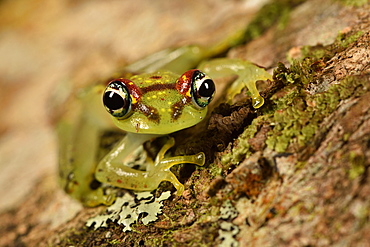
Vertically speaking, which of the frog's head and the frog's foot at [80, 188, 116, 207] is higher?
the frog's head

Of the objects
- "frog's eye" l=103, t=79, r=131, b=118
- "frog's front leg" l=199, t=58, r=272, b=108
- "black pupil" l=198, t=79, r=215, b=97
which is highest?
"frog's eye" l=103, t=79, r=131, b=118

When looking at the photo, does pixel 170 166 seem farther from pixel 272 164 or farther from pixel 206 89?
pixel 272 164

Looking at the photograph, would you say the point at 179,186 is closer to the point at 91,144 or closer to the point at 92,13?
the point at 91,144

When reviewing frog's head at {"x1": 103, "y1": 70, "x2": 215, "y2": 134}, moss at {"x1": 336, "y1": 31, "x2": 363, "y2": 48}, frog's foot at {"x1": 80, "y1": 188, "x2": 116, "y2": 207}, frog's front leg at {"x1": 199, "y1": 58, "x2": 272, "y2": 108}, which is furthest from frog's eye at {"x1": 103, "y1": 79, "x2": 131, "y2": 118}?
moss at {"x1": 336, "y1": 31, "x2": 363, "y2": 48}

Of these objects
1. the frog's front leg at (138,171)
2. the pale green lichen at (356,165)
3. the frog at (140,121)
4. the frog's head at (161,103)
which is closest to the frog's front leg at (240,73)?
the frog at (140,121)

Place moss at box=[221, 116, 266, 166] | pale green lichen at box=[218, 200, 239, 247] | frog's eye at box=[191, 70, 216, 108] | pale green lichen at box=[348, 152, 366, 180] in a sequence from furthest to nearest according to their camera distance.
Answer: frog's eye at box=[191, 70, 216, 108] < moss at box=[221, 116, 266, 166] < pale green lichen at box=[218, 200, 239, 247] < pale green lichen at box=[348, 152, 366, 180]

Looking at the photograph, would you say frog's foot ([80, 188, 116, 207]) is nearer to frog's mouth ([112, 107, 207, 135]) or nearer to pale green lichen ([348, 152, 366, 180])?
frog's mouth ([112, 107, 207, 135])

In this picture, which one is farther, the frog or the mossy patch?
the frog

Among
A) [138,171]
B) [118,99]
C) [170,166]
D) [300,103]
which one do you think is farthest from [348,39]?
[138,171]

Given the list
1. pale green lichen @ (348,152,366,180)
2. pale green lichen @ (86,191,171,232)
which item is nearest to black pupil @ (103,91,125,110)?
pale green lichen @ (86,191,171,232)

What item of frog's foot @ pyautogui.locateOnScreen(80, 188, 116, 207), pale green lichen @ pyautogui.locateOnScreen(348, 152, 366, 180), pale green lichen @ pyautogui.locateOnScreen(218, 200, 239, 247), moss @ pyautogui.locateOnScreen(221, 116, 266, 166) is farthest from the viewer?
frog's foot @ pyautogui.locateOnScreen(80, 188, 116, 207)
